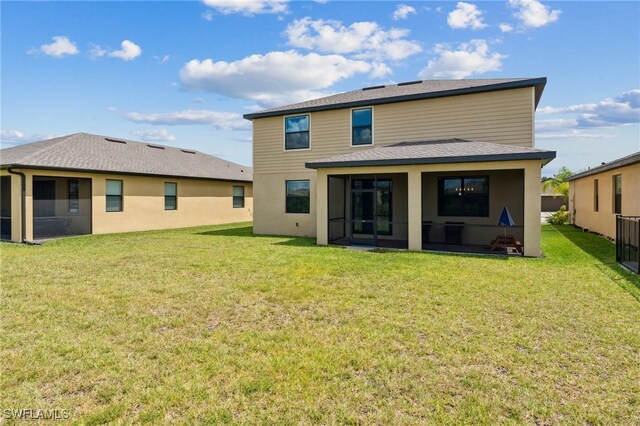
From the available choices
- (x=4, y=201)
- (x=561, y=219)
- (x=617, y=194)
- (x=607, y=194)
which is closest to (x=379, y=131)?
(x=617, y=194)

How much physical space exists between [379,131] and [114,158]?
13736 mm

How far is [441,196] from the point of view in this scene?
13.7 metres

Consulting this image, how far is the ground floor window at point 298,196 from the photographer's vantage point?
15.7 metres

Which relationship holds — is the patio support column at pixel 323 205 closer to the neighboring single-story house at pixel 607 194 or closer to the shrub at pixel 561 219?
the neighboring single-story house at pixel 607 194

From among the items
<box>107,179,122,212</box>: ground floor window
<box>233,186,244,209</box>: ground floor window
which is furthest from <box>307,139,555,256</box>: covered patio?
<box>233,186,244,209</box>: ground floor window

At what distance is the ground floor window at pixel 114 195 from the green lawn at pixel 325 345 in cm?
937

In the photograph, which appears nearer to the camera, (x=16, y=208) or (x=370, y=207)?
(x=16, y=208)

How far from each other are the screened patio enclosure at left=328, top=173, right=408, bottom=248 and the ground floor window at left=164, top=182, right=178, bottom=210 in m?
10.3

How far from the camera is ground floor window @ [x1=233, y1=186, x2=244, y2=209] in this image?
24344 mm

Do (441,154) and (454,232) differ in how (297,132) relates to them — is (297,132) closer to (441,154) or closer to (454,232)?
(441,154)

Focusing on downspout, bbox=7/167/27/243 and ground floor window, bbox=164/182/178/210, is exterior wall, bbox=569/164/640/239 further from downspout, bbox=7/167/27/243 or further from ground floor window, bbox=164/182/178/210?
downspout, bbox=7/167/27/243

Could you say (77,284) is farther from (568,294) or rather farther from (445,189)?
(445,189)

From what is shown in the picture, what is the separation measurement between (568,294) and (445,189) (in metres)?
7.84

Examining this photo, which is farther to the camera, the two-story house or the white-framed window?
the white-framed window
